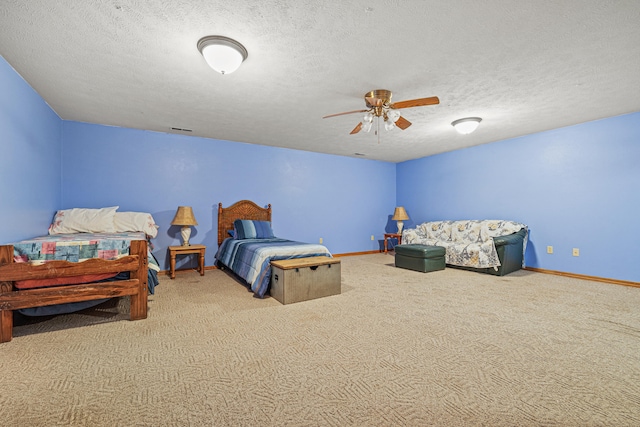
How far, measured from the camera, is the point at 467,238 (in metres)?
5.05

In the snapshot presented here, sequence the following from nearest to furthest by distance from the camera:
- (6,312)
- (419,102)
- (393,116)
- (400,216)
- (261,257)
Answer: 1. (6,312)
2. (419,102)
3. (393,116)
4. (261,257)
5. (400,216)

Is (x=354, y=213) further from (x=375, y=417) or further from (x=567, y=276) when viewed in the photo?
(x=375, y=417)

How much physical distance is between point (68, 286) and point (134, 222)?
1796 mm

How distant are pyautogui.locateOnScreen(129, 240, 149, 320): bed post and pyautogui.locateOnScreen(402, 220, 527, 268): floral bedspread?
446 centimetres

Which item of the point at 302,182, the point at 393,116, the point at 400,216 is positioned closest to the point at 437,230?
the point at 400,216

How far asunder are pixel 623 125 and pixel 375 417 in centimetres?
499

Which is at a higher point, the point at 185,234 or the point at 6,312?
the point at 185,234

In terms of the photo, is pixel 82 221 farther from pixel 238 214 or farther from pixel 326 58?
pixel 326 58

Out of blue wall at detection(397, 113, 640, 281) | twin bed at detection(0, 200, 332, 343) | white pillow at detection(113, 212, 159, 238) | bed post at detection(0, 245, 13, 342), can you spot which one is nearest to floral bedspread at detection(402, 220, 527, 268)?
blue wall at detection(397, 113, 640, 281)

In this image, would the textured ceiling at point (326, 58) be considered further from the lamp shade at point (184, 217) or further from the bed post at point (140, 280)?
the bed post at point (140, 280)

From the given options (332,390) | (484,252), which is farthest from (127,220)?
(484,252)

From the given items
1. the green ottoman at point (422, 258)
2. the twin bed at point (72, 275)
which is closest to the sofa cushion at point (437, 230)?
the green ottoman at point (422, 258)

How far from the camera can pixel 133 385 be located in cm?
151

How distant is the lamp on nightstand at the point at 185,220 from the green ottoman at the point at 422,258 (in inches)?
138
